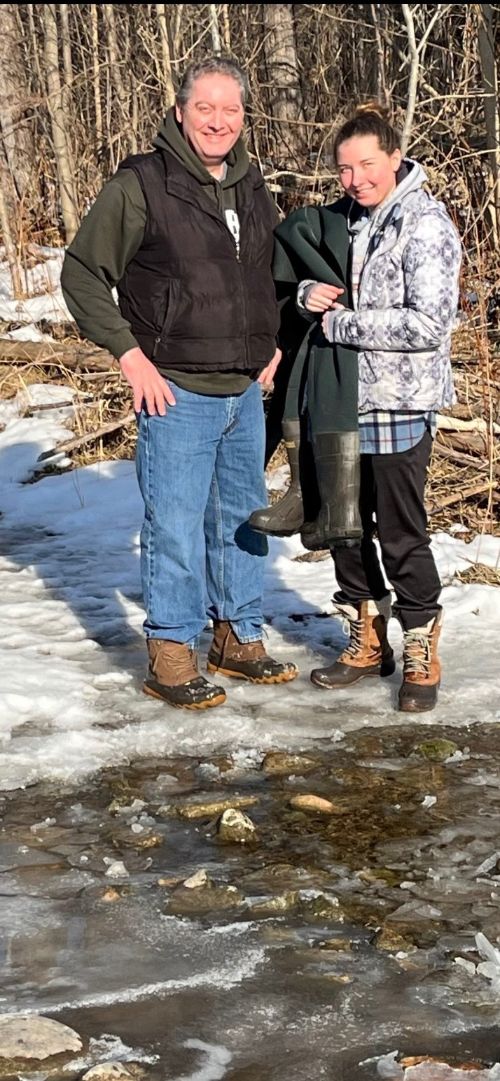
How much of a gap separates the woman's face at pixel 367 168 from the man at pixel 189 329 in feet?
1.41

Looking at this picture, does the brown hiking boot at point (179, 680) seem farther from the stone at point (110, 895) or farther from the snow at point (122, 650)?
the stone at point (110, 895)

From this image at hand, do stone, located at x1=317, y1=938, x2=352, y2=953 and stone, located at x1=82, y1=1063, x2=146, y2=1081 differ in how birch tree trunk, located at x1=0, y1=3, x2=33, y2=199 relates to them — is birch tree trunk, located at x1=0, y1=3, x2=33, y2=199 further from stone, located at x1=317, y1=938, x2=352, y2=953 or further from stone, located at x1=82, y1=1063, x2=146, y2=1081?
stone, located at x1=82, y1=1063, x2=146, y2=1081

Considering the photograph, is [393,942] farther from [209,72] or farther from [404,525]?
[209,72]

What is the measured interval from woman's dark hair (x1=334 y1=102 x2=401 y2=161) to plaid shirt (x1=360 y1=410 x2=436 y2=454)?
0.84 meters

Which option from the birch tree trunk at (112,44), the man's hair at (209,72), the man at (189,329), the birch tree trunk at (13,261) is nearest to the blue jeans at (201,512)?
the man at (189,329)

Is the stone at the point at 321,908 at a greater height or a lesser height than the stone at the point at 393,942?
lesser

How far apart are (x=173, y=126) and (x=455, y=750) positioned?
2236 millimetres

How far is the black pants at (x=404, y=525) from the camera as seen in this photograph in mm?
4488

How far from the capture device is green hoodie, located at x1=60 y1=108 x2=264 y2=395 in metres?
4.38

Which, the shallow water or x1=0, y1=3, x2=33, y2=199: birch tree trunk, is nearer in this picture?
the shallow water

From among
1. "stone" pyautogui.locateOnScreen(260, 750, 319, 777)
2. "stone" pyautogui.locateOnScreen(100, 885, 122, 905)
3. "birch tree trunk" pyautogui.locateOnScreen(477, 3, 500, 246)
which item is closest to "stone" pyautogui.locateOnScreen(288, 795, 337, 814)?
"stone" pyautogui.locateOnScreen(260, 750, 319, 777)

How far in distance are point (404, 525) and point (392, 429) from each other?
1.11ft

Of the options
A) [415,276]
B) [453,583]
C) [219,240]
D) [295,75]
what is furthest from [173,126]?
[295,75]

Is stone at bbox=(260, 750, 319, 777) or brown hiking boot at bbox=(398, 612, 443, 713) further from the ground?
brown hiking boot at bbox=(398, 612, 443, 713)
